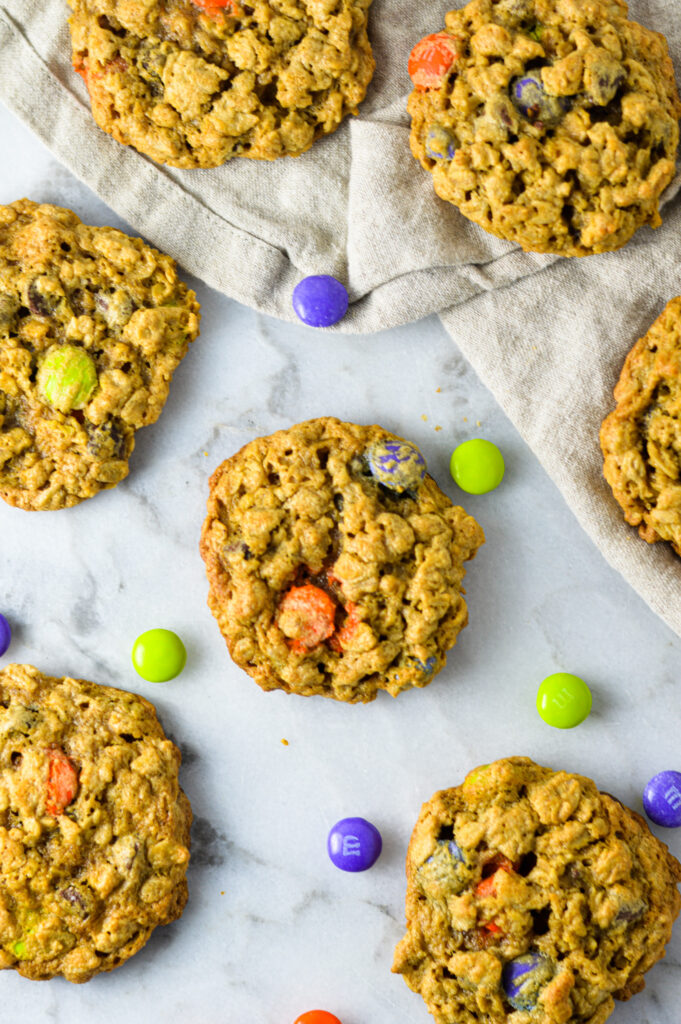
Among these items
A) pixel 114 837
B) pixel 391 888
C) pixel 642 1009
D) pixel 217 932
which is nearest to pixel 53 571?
pixel 114 837

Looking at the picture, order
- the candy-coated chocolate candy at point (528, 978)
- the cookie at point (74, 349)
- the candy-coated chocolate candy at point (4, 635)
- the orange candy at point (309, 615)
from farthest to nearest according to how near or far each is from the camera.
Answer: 1. the candy-coated chocolate candy at point (4, 635)
2. the cookie at point (74, 349)
3. the orange candy at point (309, 615)
4. the candy-coated chocolate candy at point (528, 978)

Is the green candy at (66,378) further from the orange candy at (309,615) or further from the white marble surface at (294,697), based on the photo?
the orange candy at (309,615)

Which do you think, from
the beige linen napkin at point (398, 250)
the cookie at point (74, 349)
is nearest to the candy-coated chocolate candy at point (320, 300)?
the beige linen napkin at point (398, 250)

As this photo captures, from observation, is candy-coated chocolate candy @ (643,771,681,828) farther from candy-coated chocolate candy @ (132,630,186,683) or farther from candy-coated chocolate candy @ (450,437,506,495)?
candy-coated chocolate candy @ (132,630,186,683)

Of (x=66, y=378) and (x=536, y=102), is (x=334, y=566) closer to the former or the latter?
(x=66, y=378)

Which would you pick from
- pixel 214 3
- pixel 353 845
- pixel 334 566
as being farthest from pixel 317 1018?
pixel 214 3

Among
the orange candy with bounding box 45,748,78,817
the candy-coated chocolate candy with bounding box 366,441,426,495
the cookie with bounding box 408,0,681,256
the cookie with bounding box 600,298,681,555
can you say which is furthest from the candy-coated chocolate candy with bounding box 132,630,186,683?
the cookie with bounding box 408,0,681,256
